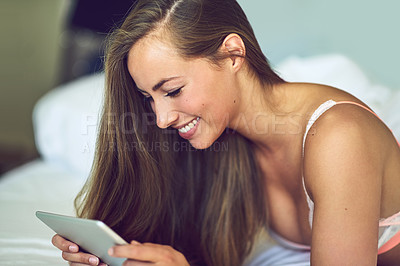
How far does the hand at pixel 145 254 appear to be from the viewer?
0.74 metres

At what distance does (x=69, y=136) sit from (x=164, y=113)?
2.69ft

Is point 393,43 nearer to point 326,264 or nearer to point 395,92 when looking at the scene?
point 395,92

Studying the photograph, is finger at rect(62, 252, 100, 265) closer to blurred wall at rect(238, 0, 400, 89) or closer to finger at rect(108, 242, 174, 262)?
finger at rect(108, 242, 174, 262)

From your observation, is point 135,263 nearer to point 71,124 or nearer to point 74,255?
point 74,255

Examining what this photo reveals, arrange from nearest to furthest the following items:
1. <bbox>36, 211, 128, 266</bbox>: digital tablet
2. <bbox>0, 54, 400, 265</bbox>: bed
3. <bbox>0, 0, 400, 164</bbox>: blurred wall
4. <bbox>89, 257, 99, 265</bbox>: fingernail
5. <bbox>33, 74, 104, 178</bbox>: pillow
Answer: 1. <bbox>36, 211, 128, 266</bbox>: digital tablet
2. <bbox>89, 257, 99, 265</bbox>: fingernail
3. <bbox>0, 54, 400, 265</bbox>: bed
4. <bbox>33, 74, 104, 178</bbox>: pillow
5. <bbox>0, 0, 400, 164</bbox>: blurred wall

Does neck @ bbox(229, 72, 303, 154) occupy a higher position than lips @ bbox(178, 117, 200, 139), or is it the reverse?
neck @ bbox(229, 72, 303, 154)

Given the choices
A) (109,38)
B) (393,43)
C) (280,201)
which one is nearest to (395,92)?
(393,43)

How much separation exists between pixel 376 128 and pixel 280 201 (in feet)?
1.21

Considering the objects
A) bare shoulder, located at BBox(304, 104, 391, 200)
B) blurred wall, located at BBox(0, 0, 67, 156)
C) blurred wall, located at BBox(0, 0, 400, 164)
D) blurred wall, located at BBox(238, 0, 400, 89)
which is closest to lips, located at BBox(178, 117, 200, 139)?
bare shoulder, located at BBox(304, 104, 391, 200)

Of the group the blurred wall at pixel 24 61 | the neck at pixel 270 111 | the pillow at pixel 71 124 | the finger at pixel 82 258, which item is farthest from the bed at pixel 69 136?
the blurred wall at pixel 24 61

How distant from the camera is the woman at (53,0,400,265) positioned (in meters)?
0.80

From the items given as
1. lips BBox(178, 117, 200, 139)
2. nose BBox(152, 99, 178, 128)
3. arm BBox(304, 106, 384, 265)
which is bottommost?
arm BBox(304, 106, 384, 265)

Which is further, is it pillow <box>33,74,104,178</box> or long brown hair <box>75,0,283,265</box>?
pillow <box>33,74,104,178</box>

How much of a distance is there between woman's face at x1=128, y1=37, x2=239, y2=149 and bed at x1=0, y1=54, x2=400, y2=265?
337mm
